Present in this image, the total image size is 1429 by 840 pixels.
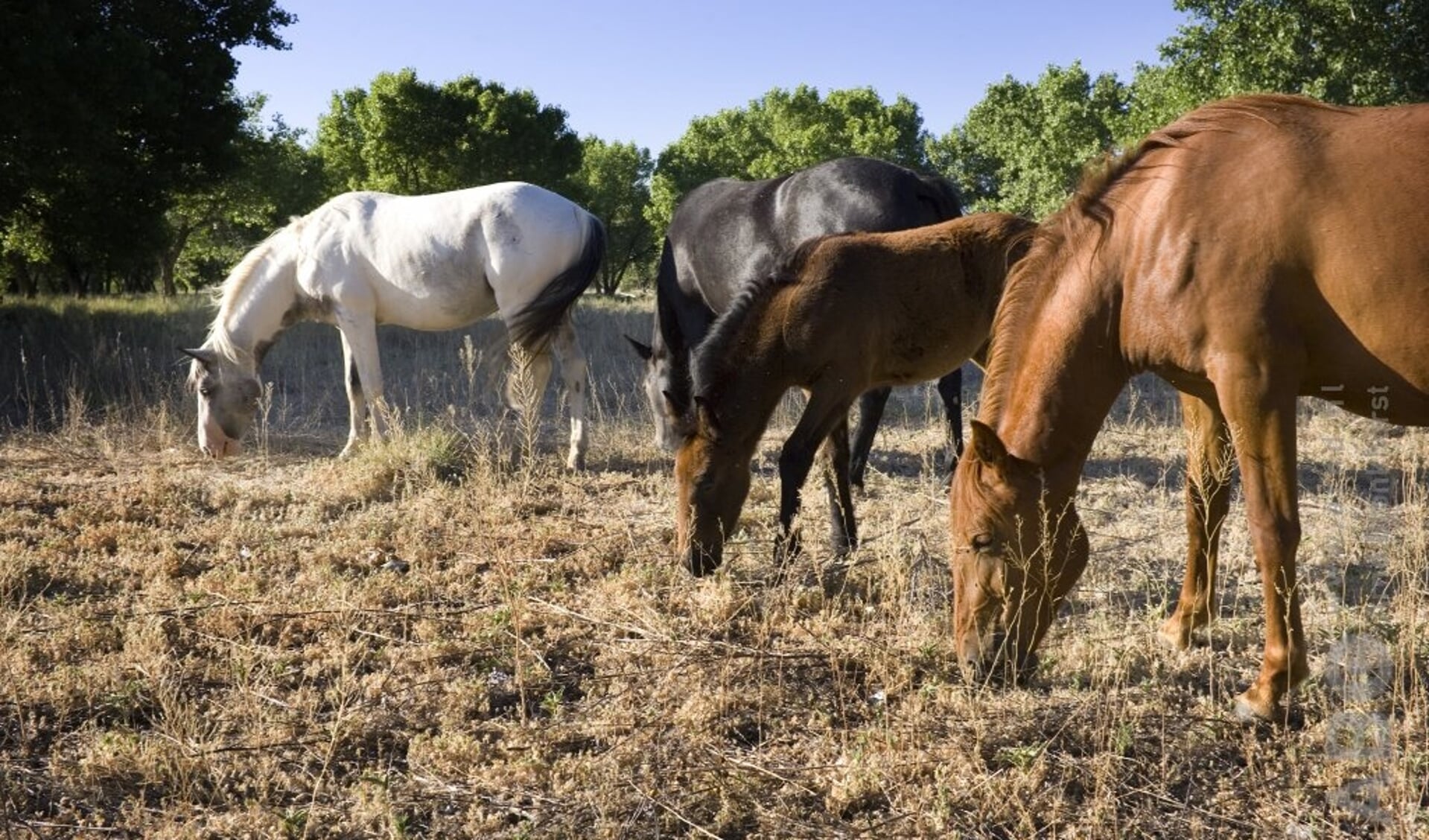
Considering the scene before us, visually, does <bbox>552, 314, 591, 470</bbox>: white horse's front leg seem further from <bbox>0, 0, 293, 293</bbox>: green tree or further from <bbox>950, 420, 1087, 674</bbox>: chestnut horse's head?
<bbox>0, 0, 293, 293</bbox>: green tree

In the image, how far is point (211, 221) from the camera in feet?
107

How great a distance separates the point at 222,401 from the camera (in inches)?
307

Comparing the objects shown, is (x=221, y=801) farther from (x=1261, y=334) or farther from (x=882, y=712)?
(x=1261, y=334)

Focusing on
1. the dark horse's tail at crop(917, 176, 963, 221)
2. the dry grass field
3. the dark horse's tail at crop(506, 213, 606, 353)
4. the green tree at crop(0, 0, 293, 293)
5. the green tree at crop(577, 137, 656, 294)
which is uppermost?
the green tree at crop(577, 137, 656, 294)

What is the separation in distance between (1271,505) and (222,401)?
24.3 feet

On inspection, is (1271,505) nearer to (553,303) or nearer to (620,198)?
(553,303)

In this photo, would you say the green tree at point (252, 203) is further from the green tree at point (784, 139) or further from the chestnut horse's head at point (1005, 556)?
the chestnut horse's head at point (1005, 556)

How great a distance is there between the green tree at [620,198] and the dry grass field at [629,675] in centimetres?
4188

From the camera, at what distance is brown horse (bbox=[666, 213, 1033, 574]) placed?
4.62 meters

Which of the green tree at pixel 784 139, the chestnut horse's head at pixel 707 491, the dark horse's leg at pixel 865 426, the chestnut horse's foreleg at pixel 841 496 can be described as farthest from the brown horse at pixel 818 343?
the green tree at pixel 784 139

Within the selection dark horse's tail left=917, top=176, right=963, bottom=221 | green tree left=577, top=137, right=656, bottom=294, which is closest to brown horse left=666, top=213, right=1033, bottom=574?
dark horse's tail left=917, top=176, right=963, bottom=221

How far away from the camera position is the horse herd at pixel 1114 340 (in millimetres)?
3006

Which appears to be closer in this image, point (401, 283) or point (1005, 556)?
point (1005, 556)

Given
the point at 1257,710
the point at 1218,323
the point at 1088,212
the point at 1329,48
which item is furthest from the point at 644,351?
the point at 1329,48
